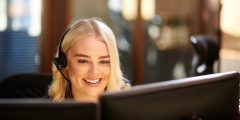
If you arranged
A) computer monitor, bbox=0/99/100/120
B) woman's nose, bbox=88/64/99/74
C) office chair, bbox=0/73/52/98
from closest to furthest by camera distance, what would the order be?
computer monitor, bbox=0/99/100/120
woman's nose, bbox=88/64/99/74
office chair, bbox=0/73/52/98

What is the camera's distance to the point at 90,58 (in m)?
1.02

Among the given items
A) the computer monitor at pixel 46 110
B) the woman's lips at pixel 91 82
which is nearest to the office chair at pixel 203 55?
the woman's lips at pixel 91 82

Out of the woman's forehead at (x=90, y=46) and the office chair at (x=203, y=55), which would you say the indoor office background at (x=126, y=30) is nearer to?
the office chair at (x=203, y=55)

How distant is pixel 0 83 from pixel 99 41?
65 centimetres

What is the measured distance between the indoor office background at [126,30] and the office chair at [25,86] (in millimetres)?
1749

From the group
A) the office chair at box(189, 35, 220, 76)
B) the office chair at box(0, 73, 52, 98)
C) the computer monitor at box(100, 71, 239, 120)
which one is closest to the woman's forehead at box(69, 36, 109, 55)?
the office chair at box(0, 73, 52, 98)

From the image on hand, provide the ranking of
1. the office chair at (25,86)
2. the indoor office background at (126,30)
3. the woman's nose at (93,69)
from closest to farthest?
1. the woman's nose at (93,69)
2. the office chair at (25,86)
3. the indoor office background at (126,30)

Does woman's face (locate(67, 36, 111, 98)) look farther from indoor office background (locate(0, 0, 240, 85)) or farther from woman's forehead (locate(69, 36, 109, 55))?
indoor office background (locate(0, 0, 240, 85))

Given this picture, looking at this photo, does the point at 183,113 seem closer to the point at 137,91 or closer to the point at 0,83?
the point at 137,91

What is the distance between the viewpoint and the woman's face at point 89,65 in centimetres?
103

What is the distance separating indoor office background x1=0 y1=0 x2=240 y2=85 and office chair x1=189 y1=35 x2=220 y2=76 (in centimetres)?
124

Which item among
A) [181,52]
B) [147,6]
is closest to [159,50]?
Answer: [181,52]

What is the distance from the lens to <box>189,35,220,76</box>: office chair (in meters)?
1.96

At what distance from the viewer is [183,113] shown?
62 cm
